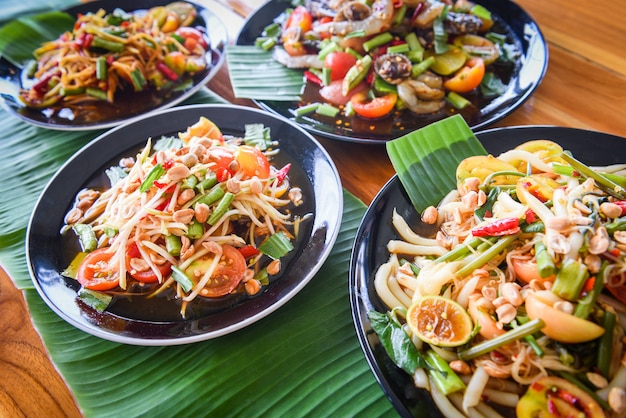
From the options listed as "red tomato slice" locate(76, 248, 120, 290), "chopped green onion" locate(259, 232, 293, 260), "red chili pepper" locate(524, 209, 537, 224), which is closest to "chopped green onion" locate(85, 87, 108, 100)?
"red tomato slice" locate(76, 248, 120, 290)

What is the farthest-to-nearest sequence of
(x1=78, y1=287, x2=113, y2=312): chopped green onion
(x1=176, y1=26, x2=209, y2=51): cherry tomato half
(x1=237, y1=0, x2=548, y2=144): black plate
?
(x1=176, y1=26, x2=209, y2=51): cherry tomato half → (x1=237, y1=0, x2=548, y2=144): black plate → (x1=78, y1=287, x2=113, y2=312): chopped green onion

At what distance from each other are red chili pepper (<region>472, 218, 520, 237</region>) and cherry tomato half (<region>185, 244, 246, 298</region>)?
1.04 metres

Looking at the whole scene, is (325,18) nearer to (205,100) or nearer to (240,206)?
(205,100)

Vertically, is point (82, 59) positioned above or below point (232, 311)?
above

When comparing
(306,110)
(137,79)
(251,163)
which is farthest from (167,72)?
(251,163)

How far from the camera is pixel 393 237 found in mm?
2059

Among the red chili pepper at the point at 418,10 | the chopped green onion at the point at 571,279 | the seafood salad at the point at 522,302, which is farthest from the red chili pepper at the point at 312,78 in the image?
the chopped green onion at the point at 571,279

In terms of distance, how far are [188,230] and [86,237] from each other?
587mm

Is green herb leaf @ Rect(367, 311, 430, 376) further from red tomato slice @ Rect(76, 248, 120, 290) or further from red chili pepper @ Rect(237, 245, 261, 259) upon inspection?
red tomato slice @ Rect(76, 248, 120, 290)

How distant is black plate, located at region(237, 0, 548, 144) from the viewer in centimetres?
265

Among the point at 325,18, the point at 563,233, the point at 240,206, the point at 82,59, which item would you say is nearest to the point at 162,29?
the point at 82,59

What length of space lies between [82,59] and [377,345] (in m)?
2.98

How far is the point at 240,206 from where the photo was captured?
2.23 m

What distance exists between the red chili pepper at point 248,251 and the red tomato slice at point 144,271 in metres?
0.34
